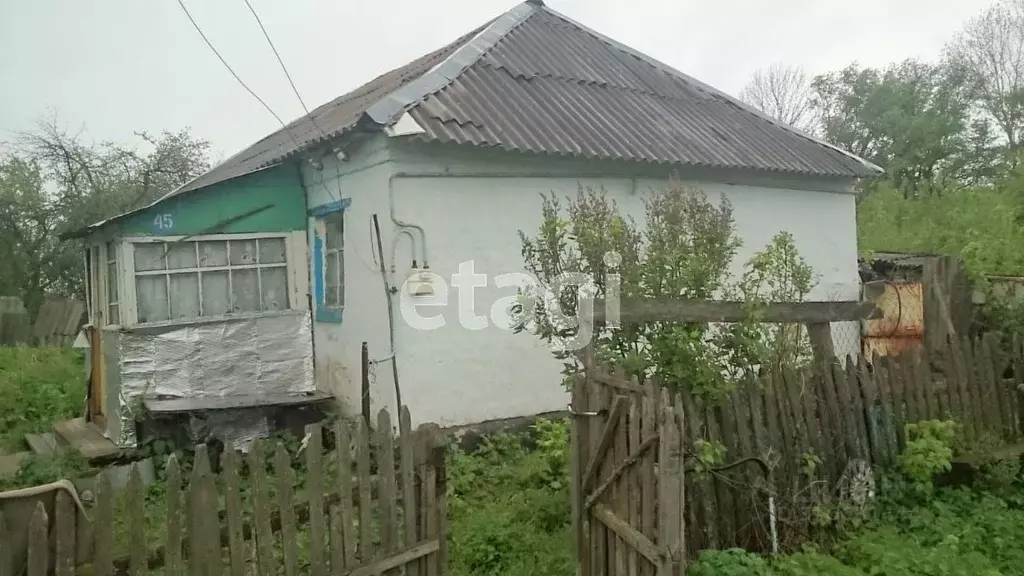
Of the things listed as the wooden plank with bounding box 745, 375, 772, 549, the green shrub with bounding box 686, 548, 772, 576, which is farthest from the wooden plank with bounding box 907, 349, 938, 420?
the green shrub with bounding box 686, 548, 772, 576

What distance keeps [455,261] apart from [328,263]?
1.95 metres

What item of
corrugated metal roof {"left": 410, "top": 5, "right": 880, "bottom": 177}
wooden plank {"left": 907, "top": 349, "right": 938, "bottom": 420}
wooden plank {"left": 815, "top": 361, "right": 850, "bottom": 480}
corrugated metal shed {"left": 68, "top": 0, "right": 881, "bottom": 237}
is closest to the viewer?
wooden plank {"left": 815, "top": 361, "right": 850, "bottom": 480}

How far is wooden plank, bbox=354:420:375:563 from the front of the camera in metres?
3.27

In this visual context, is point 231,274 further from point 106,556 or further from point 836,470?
point 836,470

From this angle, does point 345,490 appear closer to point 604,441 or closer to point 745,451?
point 604,441

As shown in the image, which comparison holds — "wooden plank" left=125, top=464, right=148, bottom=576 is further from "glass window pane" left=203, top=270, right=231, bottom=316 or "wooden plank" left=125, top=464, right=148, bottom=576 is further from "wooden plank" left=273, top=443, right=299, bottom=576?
"glass window pane" left=203, top=270, right=231, bottom=316

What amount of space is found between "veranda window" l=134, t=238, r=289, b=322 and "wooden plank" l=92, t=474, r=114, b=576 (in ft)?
16.2

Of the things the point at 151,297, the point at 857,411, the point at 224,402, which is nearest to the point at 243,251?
the point at 151,297

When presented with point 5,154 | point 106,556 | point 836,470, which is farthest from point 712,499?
point 5,154

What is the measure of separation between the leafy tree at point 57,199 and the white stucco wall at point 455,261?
13560 mm

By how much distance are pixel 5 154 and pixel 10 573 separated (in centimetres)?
2107

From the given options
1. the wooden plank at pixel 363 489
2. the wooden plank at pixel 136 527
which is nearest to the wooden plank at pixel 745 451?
the wooden plank at pixel 363 489

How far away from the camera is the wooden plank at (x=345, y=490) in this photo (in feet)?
10.5

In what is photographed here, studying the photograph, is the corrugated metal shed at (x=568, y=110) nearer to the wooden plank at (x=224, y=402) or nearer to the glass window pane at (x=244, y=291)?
the glass window pane at (x=244, y=291)
